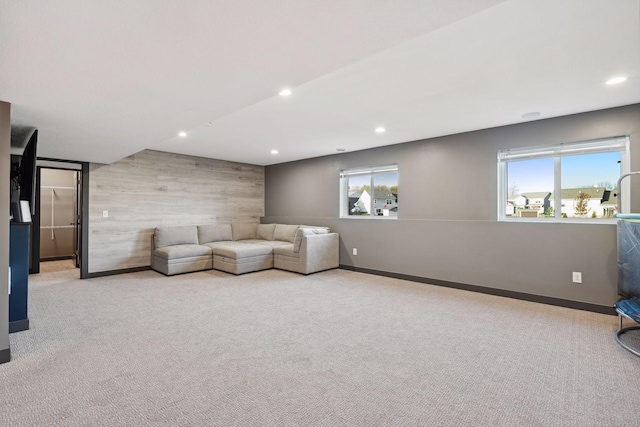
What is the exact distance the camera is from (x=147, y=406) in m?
1.89

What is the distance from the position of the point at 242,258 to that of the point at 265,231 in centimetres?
168

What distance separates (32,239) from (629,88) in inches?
348

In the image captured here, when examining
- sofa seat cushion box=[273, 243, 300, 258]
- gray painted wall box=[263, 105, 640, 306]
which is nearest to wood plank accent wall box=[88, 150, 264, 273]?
sofa seat cushion box=[273, 243, 300, 258]

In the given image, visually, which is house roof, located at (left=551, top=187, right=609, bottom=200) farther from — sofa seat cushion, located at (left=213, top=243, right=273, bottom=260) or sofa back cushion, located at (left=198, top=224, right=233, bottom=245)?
sofa back cushion, located at (left=198, top=224, right=233, bottom=245)

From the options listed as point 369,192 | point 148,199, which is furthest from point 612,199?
point 148,199

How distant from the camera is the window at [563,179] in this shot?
3.79m

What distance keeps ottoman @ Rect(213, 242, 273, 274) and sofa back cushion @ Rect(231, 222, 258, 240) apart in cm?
103

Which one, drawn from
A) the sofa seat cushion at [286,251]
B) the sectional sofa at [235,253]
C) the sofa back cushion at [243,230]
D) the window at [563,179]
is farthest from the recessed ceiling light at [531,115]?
the sofa back cushion at [243,230]

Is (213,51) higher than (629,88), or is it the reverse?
(629,88)

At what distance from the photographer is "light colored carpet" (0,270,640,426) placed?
184 cm

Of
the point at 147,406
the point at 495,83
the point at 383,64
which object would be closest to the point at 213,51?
the point at 383,64

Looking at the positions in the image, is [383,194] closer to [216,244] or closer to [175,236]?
[216,244]

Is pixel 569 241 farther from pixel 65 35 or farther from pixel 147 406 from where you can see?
pixel 65 35

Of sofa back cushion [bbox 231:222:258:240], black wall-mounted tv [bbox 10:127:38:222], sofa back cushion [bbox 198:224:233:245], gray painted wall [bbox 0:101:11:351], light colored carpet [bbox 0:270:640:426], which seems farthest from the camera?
sofa back cushion [bbox 231:222:258:240]
